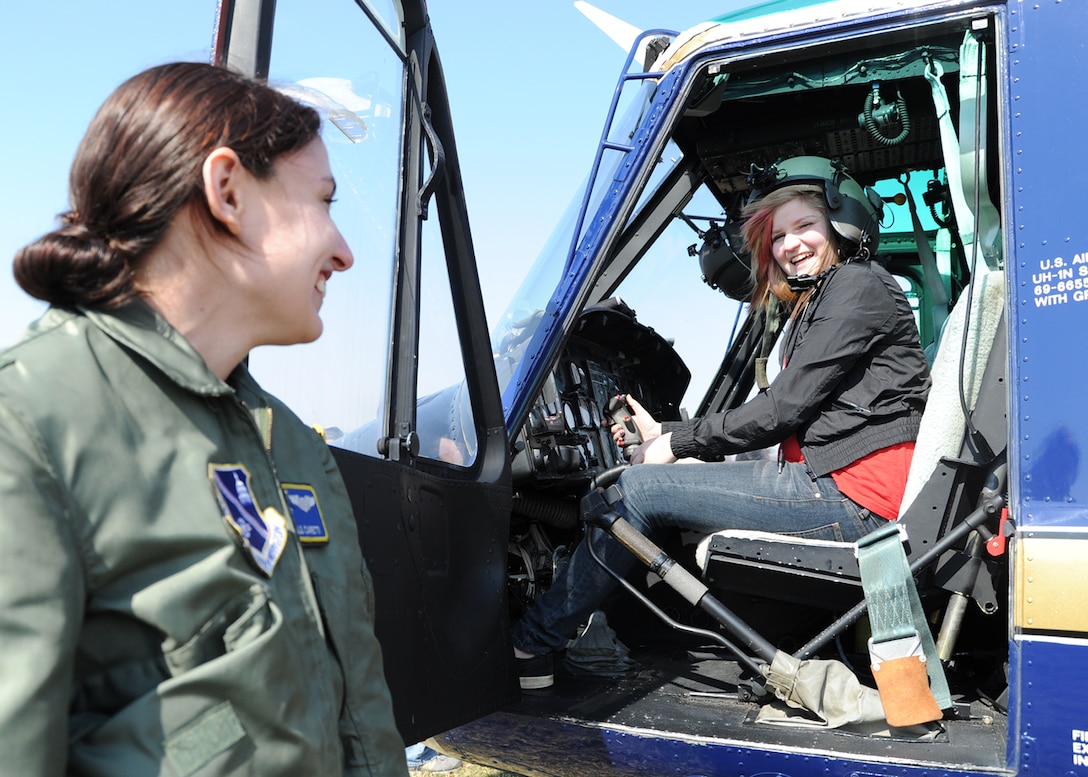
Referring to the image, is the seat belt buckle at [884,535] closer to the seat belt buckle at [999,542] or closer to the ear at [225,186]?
the seat belt buckle at [999,542]

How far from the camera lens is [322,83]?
1759 mm

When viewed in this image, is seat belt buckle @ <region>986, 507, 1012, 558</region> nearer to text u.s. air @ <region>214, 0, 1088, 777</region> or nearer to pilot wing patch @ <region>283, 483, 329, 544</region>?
text u.s. air @ <region>214, 0, 1088, 777</region>

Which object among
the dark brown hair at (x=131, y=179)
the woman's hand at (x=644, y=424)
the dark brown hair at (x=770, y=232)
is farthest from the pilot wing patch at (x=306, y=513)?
the dark brown hair at (x=770, y=232)

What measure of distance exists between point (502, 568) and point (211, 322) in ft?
4.76

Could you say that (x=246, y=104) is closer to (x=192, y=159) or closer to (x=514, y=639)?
(x=192, y=159)

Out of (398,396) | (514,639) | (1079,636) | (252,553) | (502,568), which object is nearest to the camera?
(252,553)

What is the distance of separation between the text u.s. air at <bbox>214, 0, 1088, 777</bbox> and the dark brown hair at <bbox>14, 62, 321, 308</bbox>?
613 millimetres

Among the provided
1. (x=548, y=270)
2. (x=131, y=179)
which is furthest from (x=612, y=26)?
(x=131, y=179)

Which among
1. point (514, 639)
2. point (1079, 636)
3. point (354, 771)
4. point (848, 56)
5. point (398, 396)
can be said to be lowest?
point (514, 639)

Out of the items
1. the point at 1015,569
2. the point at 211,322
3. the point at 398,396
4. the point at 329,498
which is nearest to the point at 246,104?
the point at 211,322

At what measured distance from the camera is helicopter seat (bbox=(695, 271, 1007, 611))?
2080 mm

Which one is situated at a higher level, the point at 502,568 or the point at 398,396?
the point at 398,396

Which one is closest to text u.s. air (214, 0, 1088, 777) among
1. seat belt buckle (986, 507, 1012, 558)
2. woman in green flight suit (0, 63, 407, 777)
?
seat belt buckle (986, 507, 1012, 558)

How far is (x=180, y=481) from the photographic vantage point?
2.70 ft
